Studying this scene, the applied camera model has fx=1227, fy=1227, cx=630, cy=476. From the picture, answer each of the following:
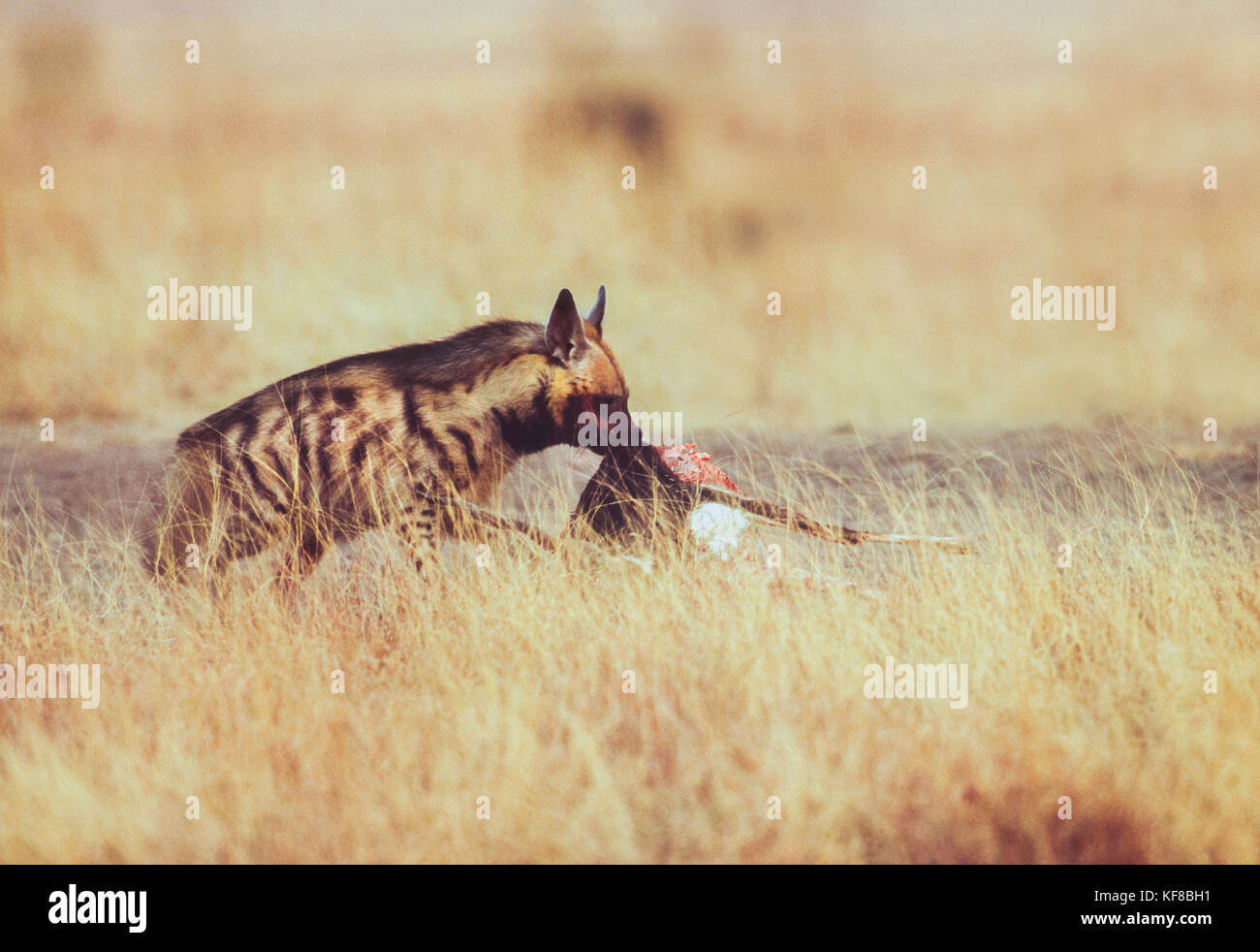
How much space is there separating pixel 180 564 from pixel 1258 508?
684 centimetres

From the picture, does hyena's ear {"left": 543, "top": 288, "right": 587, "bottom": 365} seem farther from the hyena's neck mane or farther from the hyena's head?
the hyena's neck mane

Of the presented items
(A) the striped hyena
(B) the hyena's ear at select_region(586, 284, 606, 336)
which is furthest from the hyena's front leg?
(B) the hyena's ear at select_region(586, 284, 606, 336)

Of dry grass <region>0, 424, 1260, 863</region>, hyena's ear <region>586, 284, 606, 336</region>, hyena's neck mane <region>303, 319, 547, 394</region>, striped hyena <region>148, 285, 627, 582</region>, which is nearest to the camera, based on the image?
dry grass <region>0, 424, 1260, 863</region>

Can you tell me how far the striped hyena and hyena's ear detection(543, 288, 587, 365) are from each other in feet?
0.04

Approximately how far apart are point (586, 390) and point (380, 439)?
131 cm

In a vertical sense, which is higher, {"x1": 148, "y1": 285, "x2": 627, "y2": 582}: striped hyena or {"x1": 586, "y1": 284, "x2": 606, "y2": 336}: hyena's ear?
{"x1": 586, "y1": 284, "x2": 606, "y2": 336}: hyena's ear

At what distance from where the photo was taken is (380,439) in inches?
290

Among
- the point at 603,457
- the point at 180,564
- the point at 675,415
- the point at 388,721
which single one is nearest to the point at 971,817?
the point at 388,721

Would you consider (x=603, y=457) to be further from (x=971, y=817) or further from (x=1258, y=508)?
(x=1258, y=508)

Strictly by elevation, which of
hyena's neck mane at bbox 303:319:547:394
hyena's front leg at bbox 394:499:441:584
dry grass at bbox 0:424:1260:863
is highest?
hyena's neck mane at bbox 303:319:547:394

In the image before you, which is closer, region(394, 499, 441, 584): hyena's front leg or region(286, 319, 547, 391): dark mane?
region(394, 499, 441, 584): hyena's front leg

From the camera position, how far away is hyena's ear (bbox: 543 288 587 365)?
288 inches

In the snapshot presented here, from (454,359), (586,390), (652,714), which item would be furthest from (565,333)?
(652,714)

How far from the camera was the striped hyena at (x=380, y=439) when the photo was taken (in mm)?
7297
